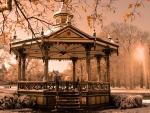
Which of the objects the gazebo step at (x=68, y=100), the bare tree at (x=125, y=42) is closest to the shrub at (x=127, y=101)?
the gazebo step at (x=68, y=100)

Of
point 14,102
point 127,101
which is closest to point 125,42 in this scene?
point 127,101

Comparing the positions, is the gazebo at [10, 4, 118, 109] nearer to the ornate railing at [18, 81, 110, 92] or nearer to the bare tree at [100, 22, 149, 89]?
the ornate railing at [18, 81, 110, 92]

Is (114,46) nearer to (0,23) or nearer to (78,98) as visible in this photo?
(78,98)

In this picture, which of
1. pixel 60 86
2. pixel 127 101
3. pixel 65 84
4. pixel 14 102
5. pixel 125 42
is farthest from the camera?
pixel 125 42

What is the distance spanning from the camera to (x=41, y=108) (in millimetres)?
16312

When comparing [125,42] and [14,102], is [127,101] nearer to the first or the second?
[14,102]

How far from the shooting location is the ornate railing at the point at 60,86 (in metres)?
16.6

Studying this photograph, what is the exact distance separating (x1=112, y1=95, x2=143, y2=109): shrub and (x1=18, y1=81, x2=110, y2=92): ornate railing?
1465 millimetres

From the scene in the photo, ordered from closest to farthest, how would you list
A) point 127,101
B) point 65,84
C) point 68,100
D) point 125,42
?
1. point 68,100
2. point 65,84
3. point 127,101
4. point 125,42

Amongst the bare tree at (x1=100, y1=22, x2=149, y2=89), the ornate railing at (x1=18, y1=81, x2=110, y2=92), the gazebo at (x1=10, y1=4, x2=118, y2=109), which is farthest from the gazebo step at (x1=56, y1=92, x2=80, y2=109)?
the bare tree at (x1=100, y1=22, x2=149, y2=89)

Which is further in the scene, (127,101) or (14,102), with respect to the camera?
(127,101)

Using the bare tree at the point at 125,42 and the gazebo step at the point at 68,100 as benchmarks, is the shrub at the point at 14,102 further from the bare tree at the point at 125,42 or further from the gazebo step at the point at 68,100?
the bare tree at the point at 125,42

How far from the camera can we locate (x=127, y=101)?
1762cm

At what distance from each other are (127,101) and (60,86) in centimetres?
523
